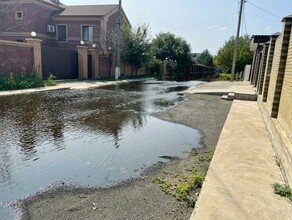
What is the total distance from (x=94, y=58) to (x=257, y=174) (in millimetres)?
20772

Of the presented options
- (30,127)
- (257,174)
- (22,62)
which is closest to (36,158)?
(30,127)

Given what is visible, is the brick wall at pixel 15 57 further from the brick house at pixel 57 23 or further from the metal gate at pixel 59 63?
the brick house at pixel 57 23

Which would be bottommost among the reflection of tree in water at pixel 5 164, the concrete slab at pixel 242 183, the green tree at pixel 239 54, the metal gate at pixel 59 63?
the reflection of tree in water at pixel 5 164

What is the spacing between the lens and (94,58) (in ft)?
73.7

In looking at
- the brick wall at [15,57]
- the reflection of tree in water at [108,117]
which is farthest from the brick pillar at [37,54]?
the reflection of tree in water at [108,117]

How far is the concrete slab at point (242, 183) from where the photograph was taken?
253 centimetres

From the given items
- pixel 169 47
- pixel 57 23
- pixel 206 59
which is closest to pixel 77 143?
pixel 57 23

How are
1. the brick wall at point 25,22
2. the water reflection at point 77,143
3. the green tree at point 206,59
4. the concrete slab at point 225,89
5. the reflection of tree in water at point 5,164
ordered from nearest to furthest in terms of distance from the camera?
the reflection of tree in water at point 5,164 → the water reflection at point 77,143 → the concrete slab at point 225,89 → the brick wall at point 25,22 → the green tree at point 206,59

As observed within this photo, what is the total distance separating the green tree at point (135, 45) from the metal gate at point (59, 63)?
6.52 metres

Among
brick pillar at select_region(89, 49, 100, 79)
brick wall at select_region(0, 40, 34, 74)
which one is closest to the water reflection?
brick wall at select_region(0, 40, 34, 74)

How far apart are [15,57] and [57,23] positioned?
54.4ft

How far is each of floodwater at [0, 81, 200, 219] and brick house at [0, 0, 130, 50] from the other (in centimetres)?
1885

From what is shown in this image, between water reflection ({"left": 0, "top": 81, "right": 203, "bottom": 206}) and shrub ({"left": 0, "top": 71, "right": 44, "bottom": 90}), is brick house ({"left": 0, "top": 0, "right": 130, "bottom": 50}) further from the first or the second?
water reflection ({"left": 0, "top": 81, "right": 203, "bottom": 206})

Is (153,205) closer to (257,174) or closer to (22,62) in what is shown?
(257,174)
